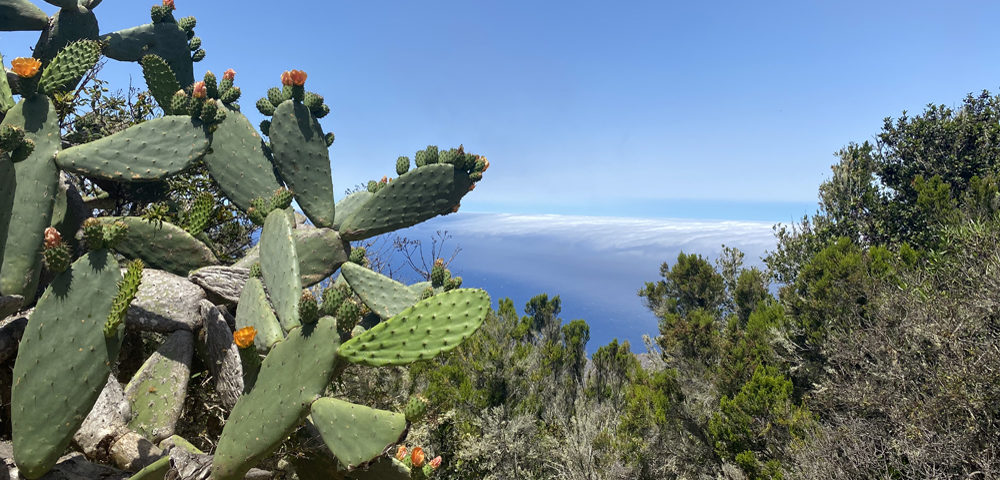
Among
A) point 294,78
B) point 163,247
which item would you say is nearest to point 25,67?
point 163,247

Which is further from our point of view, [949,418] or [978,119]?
[978,119]

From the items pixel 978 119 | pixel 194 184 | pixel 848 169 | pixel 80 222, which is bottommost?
pixel 80 222

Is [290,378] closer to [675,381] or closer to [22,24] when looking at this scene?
→ [22,24]

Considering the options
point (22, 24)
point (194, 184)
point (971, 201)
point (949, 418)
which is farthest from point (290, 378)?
point (971, 201)

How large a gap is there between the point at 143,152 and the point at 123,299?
1179mm

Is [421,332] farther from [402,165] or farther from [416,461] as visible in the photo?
[402,165]

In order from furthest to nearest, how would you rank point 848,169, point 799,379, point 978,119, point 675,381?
point 848,169 → point 978,119 → point 675,381 → point 799,379

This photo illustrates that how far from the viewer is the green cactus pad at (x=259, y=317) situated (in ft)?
8.98

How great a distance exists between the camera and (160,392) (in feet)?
9.28

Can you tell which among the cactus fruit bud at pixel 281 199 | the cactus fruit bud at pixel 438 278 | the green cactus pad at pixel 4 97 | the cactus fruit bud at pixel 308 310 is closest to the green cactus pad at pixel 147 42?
the green cactus pad at pixel 4 97

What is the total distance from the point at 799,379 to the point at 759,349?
2.90 ft

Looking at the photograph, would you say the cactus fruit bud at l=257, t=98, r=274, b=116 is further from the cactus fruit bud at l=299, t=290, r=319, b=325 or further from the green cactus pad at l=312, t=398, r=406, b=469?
the green cactus pad at l=312, t=398, r=406, b=469

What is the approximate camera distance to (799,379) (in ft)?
31.3

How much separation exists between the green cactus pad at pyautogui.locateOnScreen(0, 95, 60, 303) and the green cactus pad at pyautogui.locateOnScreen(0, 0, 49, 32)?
2251 millimetres
